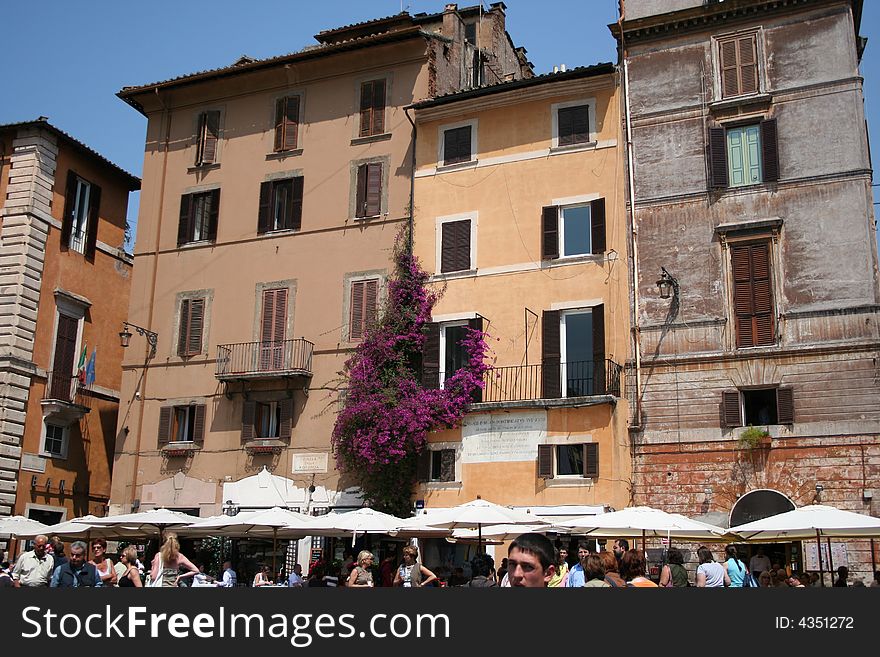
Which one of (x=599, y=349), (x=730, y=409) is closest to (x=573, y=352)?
(x=599, y=349)

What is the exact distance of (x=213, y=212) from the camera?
3094 centimetres

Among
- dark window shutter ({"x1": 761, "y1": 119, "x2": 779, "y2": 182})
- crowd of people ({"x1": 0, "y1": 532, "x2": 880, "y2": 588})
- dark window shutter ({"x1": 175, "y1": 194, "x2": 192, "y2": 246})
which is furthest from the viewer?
dark window shutter ({"x1": 175, "y1": 194, "x2": 192, "y2": 246})

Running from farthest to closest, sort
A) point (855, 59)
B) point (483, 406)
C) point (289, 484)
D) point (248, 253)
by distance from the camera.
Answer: point (248, 253) → point (289, 484) → point (483, 406) → point (855, 59)

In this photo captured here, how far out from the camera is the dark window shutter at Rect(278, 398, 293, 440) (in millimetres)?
27984

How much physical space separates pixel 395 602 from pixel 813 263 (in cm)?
2002

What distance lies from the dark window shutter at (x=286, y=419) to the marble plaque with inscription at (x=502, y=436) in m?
5.31

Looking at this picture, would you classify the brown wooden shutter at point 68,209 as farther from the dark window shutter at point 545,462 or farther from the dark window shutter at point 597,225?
the dark window shutter at point 545,462

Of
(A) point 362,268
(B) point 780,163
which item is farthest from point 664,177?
(A) point 362,268

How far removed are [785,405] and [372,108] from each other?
14147 mm

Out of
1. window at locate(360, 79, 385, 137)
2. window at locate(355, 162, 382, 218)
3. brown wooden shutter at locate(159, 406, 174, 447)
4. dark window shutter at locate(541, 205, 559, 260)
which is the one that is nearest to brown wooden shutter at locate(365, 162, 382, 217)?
window at locate(355, 162, 382, 218)

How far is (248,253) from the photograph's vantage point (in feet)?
98.4

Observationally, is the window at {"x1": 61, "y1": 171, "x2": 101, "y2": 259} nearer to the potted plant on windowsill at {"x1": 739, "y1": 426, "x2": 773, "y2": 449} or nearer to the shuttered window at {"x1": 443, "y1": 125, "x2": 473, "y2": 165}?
the shuttered window at {"x1": 443, "y1": 125, "x2": 473, "y2": 165}

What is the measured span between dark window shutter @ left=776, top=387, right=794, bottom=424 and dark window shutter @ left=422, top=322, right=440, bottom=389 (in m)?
8.28

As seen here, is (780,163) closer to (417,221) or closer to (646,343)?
(646,343)
